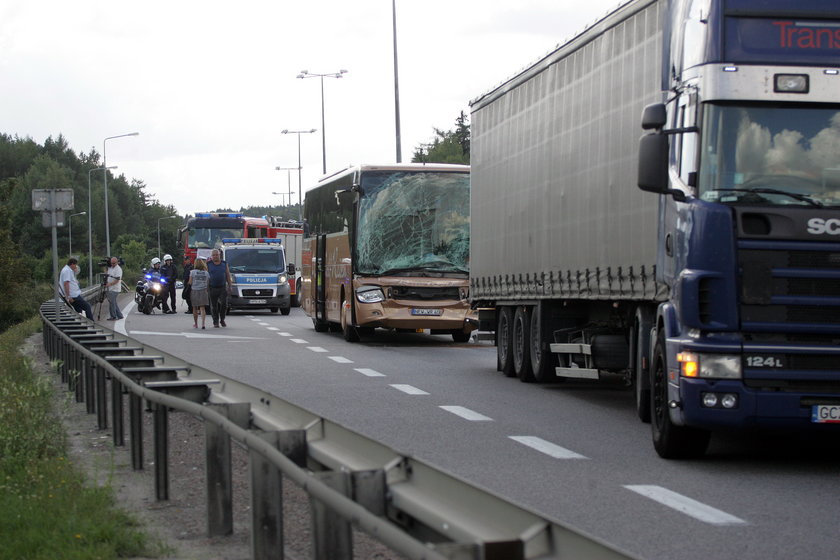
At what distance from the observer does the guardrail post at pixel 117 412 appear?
998cm

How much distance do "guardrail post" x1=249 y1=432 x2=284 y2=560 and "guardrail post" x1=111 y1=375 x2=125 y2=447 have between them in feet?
14.8

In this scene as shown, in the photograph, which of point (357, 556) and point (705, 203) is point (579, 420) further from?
point (357, 556)

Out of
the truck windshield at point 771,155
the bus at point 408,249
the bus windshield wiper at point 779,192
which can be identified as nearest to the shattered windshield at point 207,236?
the bus at point 408,249

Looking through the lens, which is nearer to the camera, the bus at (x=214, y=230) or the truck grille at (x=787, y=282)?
the truck grille at (x=787, y=282)

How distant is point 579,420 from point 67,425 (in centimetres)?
440

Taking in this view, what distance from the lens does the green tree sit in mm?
130800

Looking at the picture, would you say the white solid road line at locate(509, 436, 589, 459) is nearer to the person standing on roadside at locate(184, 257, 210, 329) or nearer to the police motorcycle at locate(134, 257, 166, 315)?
the person standing on roadside at locate(184, 257, 210, 329)

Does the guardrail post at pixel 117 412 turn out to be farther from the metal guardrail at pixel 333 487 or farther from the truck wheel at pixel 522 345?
the truck wheel at pixel 522 345

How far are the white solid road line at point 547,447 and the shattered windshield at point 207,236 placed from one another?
146 feet

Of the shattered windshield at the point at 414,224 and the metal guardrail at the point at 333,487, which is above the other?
the shattered windshield at the point at 414,224

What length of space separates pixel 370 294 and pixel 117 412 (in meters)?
15.1

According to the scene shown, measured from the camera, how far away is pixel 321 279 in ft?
97.3

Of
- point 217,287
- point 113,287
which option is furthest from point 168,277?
point 217,287

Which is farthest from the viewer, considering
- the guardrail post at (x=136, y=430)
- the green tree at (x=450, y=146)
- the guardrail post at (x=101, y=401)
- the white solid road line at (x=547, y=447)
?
the green tree at (x=450, y=146)
